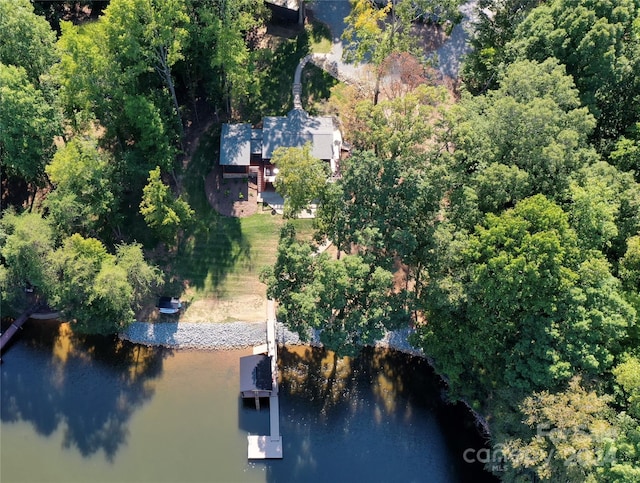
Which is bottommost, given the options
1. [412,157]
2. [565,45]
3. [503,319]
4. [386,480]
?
[386,480]

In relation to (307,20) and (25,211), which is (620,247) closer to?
(307,20)

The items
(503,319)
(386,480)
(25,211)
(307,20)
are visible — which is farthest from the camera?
(307,20)

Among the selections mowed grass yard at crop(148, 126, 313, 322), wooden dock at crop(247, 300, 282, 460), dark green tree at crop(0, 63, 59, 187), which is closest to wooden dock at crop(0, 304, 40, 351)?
mowed grass yard at crop(148, 126, 313, 322)

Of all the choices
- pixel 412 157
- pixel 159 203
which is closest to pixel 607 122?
pixel 412 157

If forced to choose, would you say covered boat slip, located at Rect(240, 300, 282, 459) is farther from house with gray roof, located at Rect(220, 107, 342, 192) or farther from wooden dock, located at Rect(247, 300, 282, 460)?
house with gray roof, located at Rect(220, 107, 342, 192)

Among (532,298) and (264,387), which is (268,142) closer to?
(264,387)

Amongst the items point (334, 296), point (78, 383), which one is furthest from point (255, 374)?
point (78, 383)
